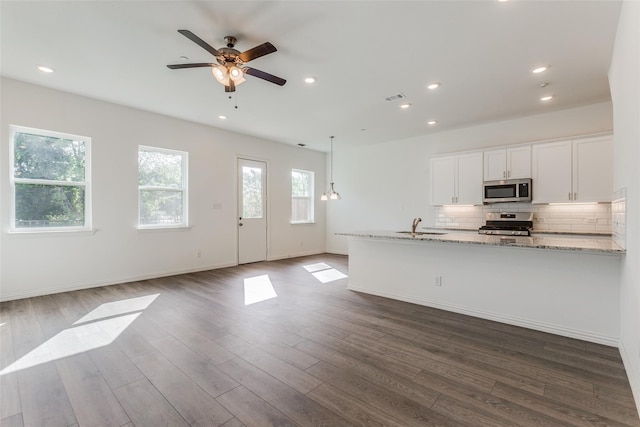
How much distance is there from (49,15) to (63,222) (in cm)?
294

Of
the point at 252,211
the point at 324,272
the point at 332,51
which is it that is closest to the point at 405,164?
the point at 324,272

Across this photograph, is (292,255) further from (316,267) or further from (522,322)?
(522,322)

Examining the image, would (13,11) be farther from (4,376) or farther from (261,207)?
(261,207)

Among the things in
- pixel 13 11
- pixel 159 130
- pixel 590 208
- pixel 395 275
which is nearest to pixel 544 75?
pixel 590 208

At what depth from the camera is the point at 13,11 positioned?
2514 mm

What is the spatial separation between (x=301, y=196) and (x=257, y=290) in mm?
3900

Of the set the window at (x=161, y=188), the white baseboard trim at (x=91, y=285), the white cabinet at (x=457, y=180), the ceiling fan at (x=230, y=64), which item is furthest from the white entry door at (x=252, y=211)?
the white cabinet at (x=457, y=180)

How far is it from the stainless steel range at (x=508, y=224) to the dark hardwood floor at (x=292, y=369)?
2.40 metres

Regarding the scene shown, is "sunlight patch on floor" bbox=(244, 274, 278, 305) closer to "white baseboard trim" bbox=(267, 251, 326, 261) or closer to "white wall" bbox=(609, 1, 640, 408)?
"white baseboard trim" bbox=(267, 251, 326, 261)

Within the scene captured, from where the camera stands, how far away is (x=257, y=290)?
4473 millimetres

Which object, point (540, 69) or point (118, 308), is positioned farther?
point (118, 308)

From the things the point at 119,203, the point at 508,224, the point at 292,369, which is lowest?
the point at 292,369

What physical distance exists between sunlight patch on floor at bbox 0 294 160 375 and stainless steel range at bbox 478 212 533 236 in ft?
18.2

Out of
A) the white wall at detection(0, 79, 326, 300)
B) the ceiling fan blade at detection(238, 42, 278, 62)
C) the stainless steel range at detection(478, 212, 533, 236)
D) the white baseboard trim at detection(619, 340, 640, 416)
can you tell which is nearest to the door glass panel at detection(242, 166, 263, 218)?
the white wall at detection(0, 79, 326, 300)
